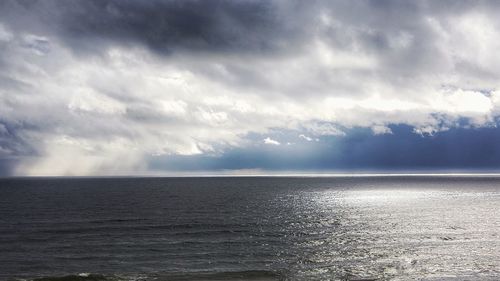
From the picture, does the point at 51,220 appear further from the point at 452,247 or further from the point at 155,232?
the point at 452,247

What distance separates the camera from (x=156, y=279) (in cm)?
4269

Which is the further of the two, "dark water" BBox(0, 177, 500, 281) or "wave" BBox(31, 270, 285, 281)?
"dark water" BBox(0, 177, 500, 281)

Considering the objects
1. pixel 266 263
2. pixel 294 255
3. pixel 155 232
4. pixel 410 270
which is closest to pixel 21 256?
pixel 155 232

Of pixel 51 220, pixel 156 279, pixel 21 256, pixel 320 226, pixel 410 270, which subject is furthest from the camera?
pixel 51 220

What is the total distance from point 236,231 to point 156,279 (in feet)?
105

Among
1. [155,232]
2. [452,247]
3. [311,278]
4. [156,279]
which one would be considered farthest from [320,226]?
[156,279]

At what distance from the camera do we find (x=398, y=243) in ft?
203

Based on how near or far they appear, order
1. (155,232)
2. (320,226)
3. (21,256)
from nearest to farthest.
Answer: (21,256)
(155,232)
(320,226)

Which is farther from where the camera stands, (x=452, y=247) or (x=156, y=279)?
(x=452, y=247)

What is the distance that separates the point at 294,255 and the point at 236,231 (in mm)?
21018

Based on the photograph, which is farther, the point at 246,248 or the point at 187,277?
the point at 246,248

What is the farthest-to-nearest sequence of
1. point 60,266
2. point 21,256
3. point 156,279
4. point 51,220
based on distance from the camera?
point 51,220
point 21,256
point 60,266
point 156,279

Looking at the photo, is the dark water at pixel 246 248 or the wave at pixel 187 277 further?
the dark water at pixel 246 248

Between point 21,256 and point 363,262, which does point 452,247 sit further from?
point 21,256
